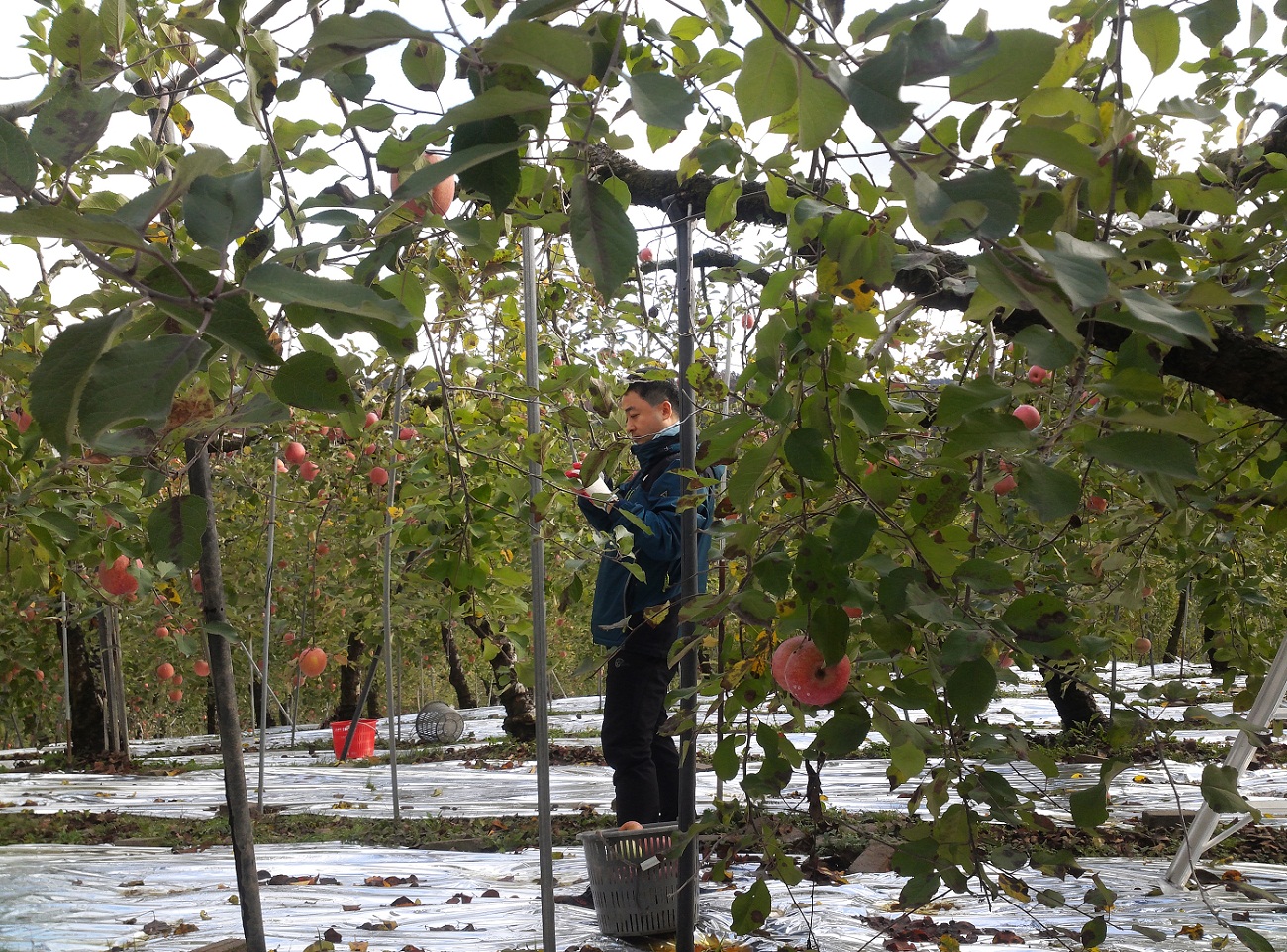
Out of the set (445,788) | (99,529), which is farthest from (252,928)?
(445,788)

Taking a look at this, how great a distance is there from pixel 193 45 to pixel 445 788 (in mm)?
3941

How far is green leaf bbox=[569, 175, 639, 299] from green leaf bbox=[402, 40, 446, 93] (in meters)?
0.25

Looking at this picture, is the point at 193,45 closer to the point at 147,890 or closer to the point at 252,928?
the point at 252,928

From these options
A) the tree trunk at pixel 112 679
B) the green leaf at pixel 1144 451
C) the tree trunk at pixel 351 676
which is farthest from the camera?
the tree trunk at pixel 351 676

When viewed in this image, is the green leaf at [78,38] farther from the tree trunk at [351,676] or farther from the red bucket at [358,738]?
the tree trunk at [351,676]

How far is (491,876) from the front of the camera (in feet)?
9.36

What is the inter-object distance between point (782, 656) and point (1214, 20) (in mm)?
607

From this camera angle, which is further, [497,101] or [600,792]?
[600,792]

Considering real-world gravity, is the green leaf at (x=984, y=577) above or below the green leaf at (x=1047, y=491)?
below

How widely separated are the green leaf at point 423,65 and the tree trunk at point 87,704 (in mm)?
6156

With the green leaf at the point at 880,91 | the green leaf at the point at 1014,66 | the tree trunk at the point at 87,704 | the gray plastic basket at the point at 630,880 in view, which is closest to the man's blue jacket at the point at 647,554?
the gray plastic basket at the point at 630,880

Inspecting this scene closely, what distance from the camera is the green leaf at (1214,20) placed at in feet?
2.36

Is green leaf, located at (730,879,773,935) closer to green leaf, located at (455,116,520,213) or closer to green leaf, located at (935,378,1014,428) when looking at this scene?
green leaf, located at (935,378,1014,428)

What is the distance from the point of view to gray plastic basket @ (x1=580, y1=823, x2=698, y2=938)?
2.12 meters
